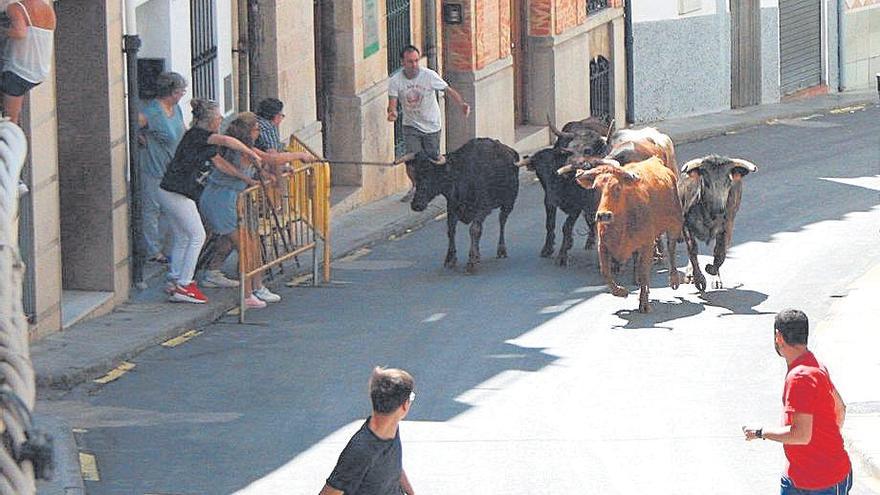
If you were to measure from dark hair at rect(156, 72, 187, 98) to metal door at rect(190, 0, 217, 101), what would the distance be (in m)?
2.19

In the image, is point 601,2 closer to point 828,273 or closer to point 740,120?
point 740,120

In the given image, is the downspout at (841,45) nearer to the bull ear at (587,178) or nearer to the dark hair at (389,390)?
the bull ear at (587,178)

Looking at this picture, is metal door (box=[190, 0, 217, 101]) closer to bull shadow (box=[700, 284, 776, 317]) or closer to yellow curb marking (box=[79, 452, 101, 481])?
bull shadow (box=[700, 284, 776, 317])

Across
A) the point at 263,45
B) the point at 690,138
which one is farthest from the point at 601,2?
the point at 263,45

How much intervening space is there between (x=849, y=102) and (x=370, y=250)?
16.7m

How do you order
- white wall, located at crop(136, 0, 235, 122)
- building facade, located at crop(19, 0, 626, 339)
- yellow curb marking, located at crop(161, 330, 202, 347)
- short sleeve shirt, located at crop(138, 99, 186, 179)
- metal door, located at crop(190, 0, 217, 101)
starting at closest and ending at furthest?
yellow curb marking, located at crop(161, 330, 202, 347) < building facade, located at crop(19, 0, 626, 339) < short sleeve shirt, located at crop(138, 99, 186, 179) < white wall, located at crop(136, 0, 235, 122) < metal door, located at crop(190, 0, 217, 101)

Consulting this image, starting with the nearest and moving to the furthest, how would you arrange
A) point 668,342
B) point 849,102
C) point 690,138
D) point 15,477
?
point 15,477, point 668,342, point 690,138, point 849,102

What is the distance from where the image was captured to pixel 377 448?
7516mm

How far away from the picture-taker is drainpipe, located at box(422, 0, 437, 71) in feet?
83.5

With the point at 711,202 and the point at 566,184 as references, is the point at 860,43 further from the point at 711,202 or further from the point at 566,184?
the point at 711,202

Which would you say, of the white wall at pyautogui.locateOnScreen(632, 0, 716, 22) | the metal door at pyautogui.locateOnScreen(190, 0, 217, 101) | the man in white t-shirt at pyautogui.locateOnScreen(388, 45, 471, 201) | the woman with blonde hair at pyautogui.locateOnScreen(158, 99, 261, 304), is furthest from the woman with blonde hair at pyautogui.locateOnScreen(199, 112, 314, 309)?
the white wall at pyautogui.locateOnScreen(632, 0, 716, 22)

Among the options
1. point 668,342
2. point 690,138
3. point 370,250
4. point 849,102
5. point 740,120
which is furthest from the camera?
point 849,102

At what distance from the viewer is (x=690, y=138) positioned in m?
29.9

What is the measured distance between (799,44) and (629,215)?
20064 millimetres
